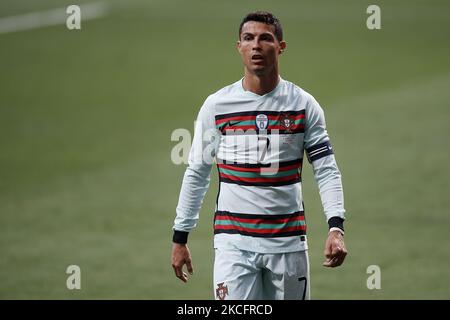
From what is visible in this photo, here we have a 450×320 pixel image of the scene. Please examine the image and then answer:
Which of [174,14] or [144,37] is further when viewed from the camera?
[174,14]

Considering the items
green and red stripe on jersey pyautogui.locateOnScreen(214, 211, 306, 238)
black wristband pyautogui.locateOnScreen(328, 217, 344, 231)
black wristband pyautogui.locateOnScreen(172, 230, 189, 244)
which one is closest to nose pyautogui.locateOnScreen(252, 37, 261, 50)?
green and red stripe on jersey pyautogui.locateOnScreen(214, 211, 306, 238)

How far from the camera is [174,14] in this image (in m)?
28.7

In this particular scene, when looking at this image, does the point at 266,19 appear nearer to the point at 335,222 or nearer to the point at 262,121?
the point at 262,121

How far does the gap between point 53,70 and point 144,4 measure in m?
8.49

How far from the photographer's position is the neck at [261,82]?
271 inches

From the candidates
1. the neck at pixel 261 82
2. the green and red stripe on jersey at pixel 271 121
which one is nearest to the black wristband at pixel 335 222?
the green and red stripe on jersey at pixel 271 121

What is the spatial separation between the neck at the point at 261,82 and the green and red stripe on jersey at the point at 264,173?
0.48 meters

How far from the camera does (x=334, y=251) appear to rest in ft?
21.6

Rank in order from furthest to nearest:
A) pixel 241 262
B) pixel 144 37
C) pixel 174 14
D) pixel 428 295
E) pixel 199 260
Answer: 1. pixel 174 14
2. pixel 144 37
3. pixel 199 260
4. pixel 428 295
5. pixel 241 262

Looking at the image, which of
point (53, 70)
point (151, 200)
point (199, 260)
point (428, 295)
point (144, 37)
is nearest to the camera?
point (428, 295)

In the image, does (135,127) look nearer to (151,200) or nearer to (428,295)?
(151,200)

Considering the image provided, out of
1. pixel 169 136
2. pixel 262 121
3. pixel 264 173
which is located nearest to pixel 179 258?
pixel 264 173

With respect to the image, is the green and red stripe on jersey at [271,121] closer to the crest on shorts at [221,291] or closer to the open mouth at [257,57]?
the open mouth at [257,57]

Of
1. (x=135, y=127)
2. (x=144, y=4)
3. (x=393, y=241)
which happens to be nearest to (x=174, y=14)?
(x=144, y=4)
